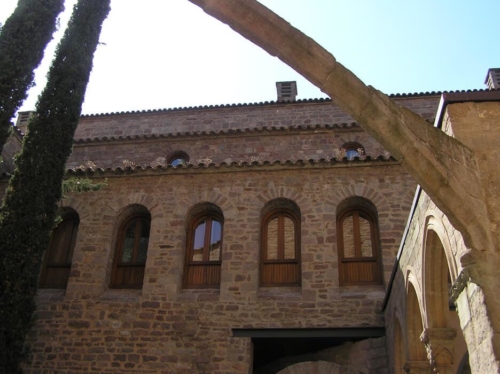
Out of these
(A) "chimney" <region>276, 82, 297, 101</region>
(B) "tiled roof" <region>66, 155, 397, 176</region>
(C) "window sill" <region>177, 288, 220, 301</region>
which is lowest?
(C) "window sill" <region>177, 288, 220, 301</region>

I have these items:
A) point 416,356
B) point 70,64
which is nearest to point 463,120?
point 416,356

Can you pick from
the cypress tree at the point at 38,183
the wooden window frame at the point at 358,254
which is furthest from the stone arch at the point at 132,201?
the wooden window frame at the point at 358,254

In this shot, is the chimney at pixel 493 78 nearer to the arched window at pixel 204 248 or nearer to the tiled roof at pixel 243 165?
the tiled roof at pixel 243 165

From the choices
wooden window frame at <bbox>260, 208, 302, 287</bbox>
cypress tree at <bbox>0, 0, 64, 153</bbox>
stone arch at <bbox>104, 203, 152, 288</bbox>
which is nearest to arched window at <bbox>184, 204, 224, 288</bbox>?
wooden window frame at <bbox>260, 208, 302, 287</bbox>

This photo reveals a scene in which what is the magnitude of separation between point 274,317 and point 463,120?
5.73 m

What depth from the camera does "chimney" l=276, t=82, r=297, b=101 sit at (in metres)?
16.1

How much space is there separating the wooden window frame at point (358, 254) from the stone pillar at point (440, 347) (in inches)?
142

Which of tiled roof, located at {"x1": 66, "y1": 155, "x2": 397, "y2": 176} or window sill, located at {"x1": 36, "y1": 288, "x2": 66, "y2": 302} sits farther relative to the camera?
tiled roof, located at {"x1": 66, "y1": 155, "x2": 397, "y2": 176}

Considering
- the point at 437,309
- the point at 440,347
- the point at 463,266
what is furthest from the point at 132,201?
the point at 463,266

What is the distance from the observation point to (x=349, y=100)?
4074 millimetres

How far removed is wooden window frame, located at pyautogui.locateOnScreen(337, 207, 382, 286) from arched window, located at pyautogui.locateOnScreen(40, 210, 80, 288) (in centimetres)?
540

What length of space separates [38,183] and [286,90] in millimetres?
9589

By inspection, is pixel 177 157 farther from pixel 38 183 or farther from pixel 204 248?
pixel 38 183

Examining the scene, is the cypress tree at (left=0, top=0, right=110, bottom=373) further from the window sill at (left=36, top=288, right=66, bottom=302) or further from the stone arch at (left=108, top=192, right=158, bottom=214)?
the stone arch at (left=108, top=192, right=158, bottom=214)
